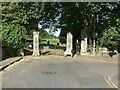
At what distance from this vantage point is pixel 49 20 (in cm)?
4278

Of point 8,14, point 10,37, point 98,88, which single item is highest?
point 8,14

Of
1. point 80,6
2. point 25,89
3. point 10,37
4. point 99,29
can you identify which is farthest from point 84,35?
point 25,89

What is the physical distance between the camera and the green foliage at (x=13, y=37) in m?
38.8

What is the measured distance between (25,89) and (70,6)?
28323mm

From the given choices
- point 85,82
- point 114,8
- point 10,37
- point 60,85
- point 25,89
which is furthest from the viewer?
point 114,8

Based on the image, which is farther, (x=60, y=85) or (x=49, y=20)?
(x=49, y=20)

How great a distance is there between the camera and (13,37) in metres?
39.2

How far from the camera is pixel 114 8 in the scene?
41781 millimetres

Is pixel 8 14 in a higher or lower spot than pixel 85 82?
higher

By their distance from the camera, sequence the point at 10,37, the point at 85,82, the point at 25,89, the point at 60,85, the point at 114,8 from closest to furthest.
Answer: the point at 25,89 < the point at 60,85 < the point at 85,82 < the point at 10,37 < the point at 114,8

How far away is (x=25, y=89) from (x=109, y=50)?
2912cm

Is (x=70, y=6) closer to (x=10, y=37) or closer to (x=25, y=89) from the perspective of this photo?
(x=10, y=37)

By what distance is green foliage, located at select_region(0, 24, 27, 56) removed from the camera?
38.8m

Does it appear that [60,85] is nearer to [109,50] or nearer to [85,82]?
[85,82]
